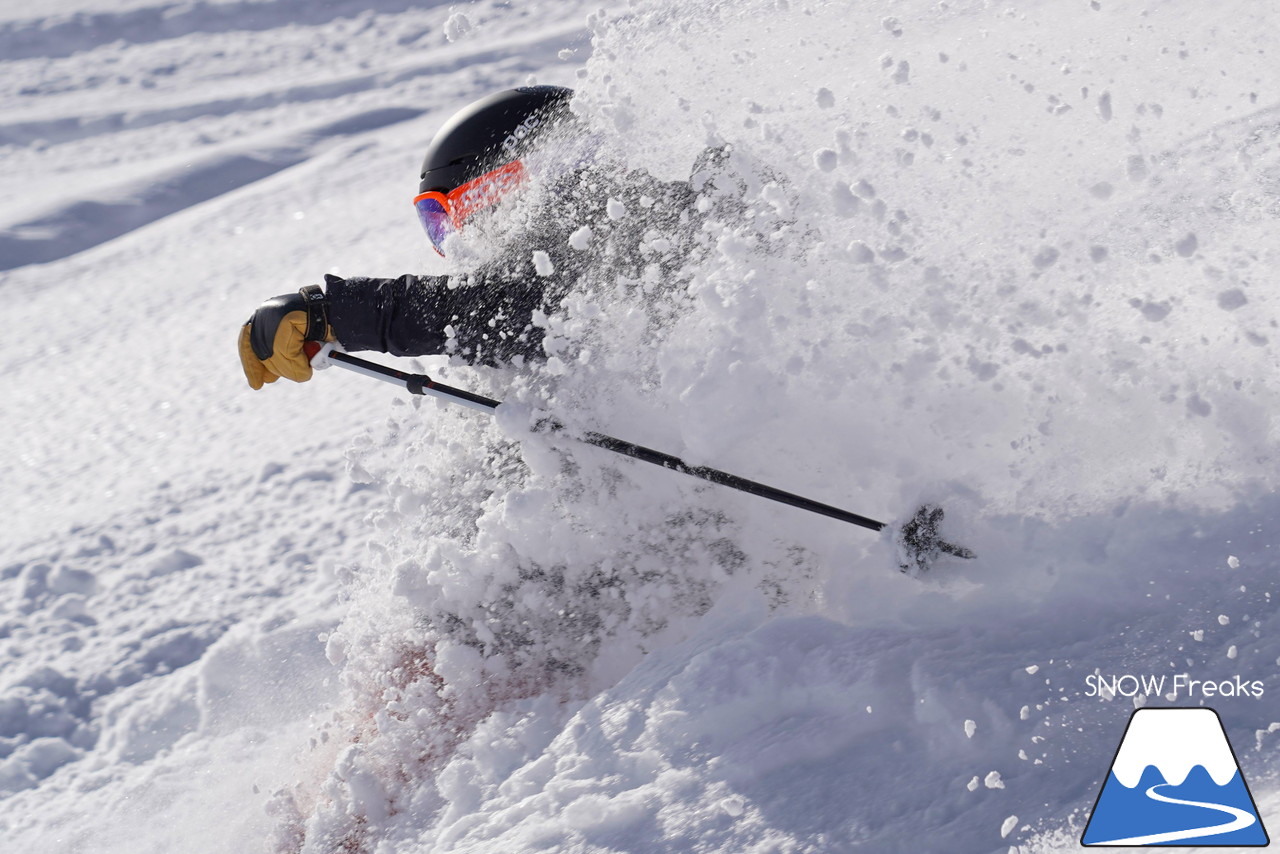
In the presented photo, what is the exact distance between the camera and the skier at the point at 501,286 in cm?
261

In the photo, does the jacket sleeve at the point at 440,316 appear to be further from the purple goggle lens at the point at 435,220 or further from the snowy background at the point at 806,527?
the purple goggle lens at the point at 435,220

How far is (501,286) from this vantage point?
2680 millimetres

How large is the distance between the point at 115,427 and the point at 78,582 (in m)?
1.89

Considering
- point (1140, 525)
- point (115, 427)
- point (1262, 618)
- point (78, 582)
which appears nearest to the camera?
point (1262, 618)

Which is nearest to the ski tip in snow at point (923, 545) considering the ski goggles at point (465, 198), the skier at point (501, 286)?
the skier at point (501, 286)

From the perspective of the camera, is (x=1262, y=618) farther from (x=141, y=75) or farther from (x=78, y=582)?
(x=141, y=75)

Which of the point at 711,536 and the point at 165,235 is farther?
the point at 165,235

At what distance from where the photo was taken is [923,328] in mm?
2262

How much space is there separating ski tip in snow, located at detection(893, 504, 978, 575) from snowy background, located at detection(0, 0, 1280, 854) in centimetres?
4

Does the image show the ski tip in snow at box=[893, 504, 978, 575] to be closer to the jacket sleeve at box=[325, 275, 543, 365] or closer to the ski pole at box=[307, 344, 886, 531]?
the ski pole at box=[307, 344, 886, 531]

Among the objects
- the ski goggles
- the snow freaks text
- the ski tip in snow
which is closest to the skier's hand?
the ski goggles

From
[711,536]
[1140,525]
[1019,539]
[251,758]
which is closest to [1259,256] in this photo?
[1140,525]

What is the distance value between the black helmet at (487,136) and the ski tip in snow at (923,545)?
1687 mm

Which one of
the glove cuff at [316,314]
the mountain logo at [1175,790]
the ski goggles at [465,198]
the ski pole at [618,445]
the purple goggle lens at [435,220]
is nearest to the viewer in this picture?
the mountain logo at [1175,790]
